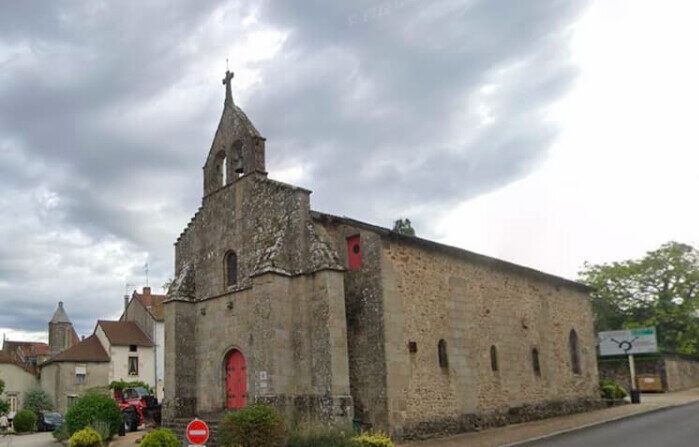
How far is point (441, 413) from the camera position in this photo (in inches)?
749

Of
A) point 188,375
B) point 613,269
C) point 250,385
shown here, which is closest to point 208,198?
point 188,375

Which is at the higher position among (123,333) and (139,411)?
(123,333)

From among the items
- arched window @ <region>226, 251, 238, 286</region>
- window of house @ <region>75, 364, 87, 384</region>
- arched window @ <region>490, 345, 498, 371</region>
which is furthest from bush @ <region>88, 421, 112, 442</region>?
window of house @ <region>75, 364, 87, 384</region>

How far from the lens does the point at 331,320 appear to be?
17406 mm

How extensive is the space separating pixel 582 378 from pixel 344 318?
50.8 ft

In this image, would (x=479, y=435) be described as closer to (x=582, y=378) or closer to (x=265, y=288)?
(x=265, y=288)

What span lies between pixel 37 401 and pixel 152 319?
9.17 m

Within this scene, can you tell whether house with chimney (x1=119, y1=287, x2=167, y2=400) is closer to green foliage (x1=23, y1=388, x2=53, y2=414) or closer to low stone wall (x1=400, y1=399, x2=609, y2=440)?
green foliage (x1=23, y1=388, x2=53, y2=414)

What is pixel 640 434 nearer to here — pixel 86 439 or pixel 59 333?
pixel 86 439

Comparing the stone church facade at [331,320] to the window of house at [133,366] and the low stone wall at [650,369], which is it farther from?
the window of house at [133,366]

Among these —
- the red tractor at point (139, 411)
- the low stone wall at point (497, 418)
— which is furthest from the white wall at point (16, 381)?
the low stone wall at point (497, 418)

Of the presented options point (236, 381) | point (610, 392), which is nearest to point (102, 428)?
point (236, 381)

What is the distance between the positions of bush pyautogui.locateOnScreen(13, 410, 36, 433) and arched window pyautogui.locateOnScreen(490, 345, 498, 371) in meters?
26.4

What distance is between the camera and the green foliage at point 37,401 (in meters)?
42.0
